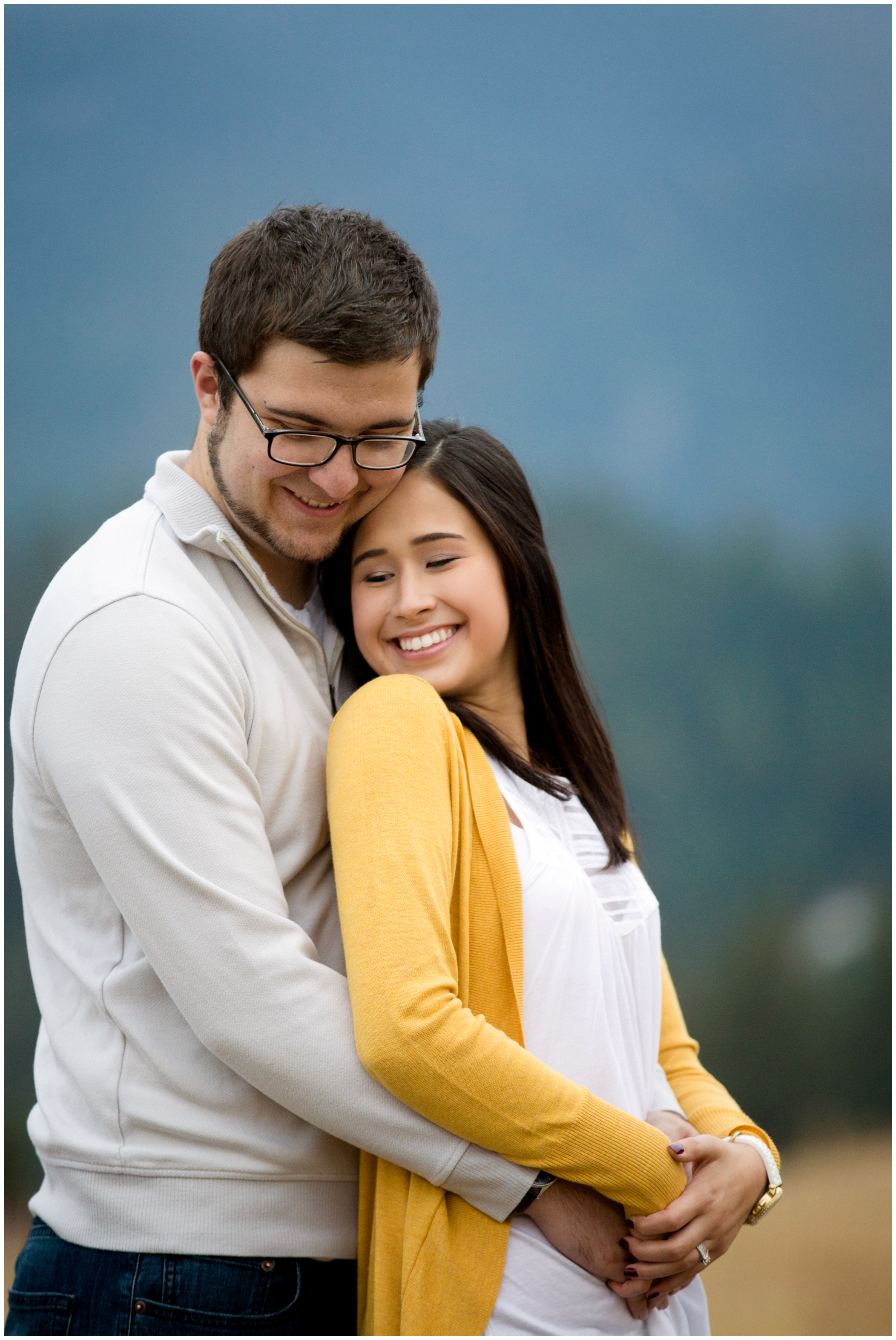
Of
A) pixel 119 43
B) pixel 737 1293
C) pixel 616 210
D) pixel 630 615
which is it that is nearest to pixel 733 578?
pixel 630 615

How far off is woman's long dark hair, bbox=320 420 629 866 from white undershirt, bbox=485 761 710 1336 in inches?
3.5

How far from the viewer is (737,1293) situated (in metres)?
3.11

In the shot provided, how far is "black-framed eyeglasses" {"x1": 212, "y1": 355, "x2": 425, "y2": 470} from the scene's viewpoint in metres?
1.39

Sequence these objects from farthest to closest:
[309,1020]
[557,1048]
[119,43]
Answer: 1. [119,43]
2. [557,1048]
3. [309,1020]

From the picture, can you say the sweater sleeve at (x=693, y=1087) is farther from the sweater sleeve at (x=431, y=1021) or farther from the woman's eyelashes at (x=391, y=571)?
the woman's eyelashes at (x=391, y=571)

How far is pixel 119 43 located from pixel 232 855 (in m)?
2.84

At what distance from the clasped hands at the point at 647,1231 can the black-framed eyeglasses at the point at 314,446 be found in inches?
36.9

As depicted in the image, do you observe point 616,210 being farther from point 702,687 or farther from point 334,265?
point 334,265

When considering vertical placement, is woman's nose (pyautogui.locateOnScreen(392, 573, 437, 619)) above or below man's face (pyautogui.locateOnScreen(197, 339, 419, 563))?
→ below

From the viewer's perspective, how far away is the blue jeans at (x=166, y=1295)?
1240 millimetres

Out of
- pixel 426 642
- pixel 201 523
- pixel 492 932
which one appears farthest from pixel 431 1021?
pixel 201 523

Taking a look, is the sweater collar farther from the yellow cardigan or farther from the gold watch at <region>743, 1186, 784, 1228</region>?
the gold watch at <region>743, 1186, 784, 1228</region>

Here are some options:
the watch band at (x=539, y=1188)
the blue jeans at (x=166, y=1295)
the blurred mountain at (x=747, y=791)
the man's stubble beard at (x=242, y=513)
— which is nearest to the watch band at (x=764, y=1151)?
the watch band at (x=539, y=1188)

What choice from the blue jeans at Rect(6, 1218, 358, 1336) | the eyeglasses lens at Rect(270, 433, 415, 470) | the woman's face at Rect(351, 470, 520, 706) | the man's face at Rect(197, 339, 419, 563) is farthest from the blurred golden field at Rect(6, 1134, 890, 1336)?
the eyeglasses lens at Rect(270, 433, 415, 470)
